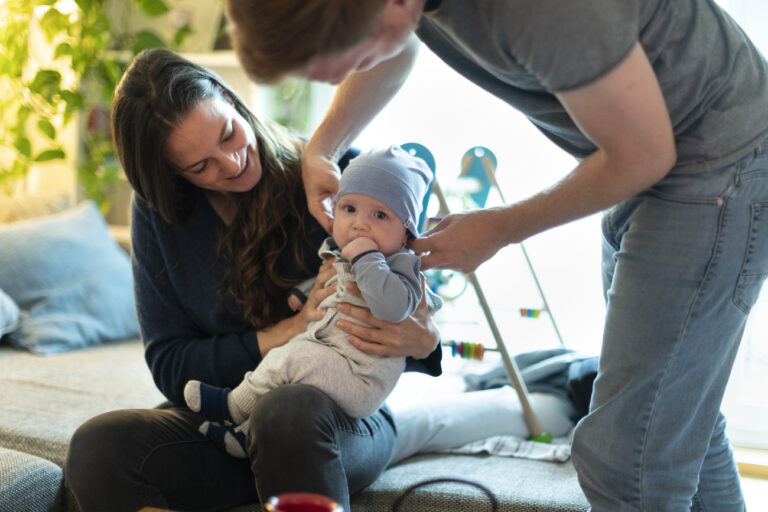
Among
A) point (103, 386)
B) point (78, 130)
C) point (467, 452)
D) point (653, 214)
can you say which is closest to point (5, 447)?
point (103, 386)

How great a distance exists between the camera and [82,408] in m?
1.87

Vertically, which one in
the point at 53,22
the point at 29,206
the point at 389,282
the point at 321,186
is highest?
the point at 53,22

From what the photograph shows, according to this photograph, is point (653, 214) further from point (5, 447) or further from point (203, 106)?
point (5, 447)

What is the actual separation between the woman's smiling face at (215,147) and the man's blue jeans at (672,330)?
717 millimetres

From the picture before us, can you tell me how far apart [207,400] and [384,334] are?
34cm

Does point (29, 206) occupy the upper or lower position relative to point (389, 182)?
lower

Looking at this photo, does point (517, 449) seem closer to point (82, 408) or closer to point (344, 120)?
point (344, 120)

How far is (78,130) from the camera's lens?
3309 millimetres

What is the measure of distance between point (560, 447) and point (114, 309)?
167 cm

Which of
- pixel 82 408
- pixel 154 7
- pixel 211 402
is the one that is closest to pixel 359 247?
pixel 211 402

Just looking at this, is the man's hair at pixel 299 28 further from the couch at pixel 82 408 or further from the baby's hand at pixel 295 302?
the couch at pixel 82 408

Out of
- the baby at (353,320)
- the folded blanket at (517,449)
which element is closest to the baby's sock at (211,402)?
the baby at (353,320)

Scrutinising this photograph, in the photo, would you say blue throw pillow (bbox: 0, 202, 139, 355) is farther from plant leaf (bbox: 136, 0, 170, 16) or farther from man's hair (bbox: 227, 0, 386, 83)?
man's hair (bbox: 227, 0, 386, 83)

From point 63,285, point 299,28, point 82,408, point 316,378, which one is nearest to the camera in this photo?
point 299,28
